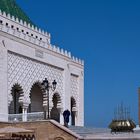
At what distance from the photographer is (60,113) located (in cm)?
2269

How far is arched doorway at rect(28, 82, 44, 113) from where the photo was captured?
21984mm

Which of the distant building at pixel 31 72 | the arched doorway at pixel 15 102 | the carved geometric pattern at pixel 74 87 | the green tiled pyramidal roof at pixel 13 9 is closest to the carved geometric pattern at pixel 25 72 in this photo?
the distant building at pixel 31 72

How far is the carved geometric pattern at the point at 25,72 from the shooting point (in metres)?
18.7

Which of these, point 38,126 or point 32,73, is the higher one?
point 32,73

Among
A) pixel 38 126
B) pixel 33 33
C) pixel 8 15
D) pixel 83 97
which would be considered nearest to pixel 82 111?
pixel 83 97

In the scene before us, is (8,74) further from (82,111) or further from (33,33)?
(82,111)

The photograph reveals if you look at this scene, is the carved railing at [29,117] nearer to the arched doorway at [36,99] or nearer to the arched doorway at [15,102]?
the arched doorway at [15,102]

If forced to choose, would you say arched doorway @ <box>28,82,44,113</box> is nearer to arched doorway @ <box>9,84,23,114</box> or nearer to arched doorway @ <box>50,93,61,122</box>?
arched doorway @ <box>50,93,61,122</box>

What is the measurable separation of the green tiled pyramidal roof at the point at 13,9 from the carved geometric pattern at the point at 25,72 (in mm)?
3820

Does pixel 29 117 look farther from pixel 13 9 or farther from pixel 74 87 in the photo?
pixel 13 9

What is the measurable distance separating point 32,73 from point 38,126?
565 cm

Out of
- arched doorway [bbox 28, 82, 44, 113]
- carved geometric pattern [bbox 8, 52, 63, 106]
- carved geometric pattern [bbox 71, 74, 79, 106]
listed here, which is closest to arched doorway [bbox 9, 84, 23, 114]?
carved geometric pattern [bbox 8, 52, 63, 106]

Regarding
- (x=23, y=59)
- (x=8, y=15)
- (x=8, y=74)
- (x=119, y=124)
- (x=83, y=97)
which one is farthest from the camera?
(x=83, y=97)

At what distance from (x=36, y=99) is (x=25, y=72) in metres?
3.06
